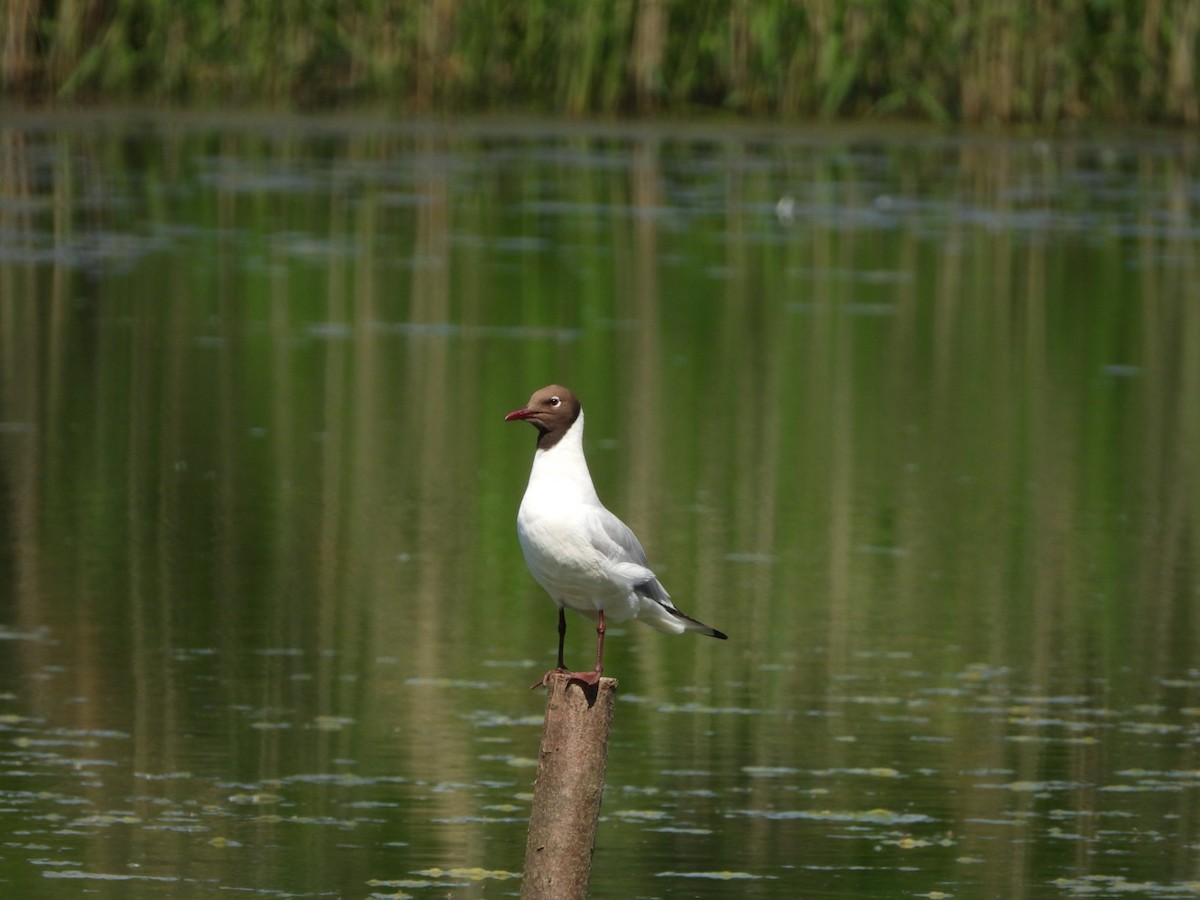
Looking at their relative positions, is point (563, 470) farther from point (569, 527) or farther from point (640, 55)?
point (640, 55)

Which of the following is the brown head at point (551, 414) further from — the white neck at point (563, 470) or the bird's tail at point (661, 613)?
the bird's tail at point (661, 613)

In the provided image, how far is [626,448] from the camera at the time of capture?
13.0 m

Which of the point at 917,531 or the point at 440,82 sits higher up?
the point at 440,82

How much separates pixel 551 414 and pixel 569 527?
0.26 metres

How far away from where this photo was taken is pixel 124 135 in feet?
88.5

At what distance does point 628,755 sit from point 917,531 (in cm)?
351

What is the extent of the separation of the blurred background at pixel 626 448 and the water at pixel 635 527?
0.03m

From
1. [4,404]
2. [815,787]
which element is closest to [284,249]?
[4,404]

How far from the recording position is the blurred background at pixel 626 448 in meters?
7.67

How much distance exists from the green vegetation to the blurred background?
0.07m

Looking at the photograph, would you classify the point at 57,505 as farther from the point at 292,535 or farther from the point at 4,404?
the point at 4,404

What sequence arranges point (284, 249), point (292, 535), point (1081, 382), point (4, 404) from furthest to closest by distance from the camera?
point (284, 249)
point (1081, 382)
point (4, 404)
point (292, 535)

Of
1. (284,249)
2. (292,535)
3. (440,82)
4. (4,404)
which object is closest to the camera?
(292,535)

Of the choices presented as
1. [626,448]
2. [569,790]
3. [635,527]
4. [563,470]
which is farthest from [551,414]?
[626,448]
